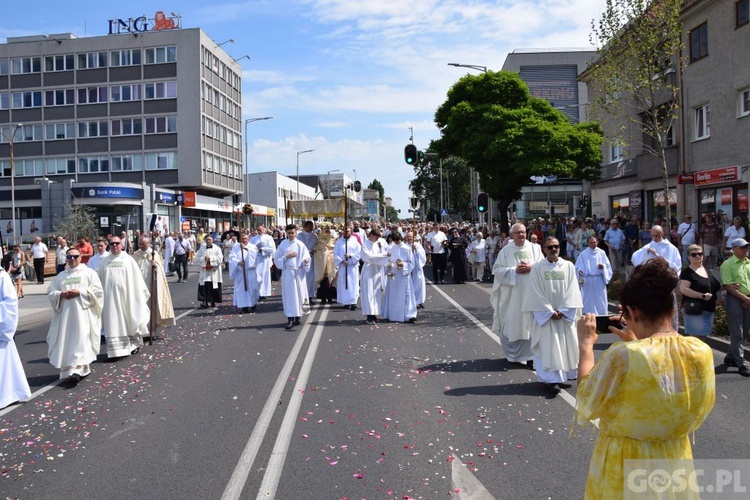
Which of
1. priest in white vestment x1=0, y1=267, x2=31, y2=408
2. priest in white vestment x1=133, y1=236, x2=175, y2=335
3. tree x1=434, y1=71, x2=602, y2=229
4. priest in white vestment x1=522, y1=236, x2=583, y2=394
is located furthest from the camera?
tree x1=434, y1=71, x2=602, y2=229

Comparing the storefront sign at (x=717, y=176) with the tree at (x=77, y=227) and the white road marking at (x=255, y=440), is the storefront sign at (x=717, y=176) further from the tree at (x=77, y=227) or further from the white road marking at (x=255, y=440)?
the tree at (x=77, y=227)

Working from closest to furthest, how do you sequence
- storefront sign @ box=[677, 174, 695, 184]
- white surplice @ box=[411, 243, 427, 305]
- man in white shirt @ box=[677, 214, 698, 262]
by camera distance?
white surplice @ box=[411, 243, 427, 305] < man in white shirt @ box=[677, 214, 698, 262] < storefront sign @ box=[677, 174, 695, 184]

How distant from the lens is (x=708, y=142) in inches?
992

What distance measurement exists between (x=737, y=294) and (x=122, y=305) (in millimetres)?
8779

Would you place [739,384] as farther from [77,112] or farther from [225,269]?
[77,112]

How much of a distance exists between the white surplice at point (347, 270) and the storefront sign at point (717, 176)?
553 inches

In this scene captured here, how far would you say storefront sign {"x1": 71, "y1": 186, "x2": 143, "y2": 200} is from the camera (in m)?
46.6

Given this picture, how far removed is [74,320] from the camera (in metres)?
9.05

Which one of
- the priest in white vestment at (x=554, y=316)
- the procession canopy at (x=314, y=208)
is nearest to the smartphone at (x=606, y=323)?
the priest in white vestment at (x=554, y=316)

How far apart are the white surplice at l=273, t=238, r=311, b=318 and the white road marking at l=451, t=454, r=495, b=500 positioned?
8279 mm

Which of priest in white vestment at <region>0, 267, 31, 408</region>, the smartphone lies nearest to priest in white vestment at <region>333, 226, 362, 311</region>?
priest in white vestment at <region>0, 267, 31, 408</region>

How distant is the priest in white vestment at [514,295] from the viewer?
366 inches

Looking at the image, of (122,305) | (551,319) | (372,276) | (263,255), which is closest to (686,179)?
(372,276)

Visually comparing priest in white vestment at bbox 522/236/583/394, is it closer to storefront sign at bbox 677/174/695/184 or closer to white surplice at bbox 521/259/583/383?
white surplice at bbox 521/259/583/383
